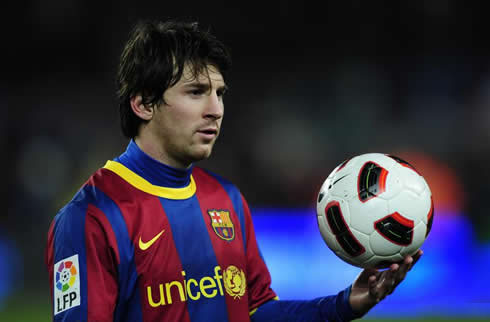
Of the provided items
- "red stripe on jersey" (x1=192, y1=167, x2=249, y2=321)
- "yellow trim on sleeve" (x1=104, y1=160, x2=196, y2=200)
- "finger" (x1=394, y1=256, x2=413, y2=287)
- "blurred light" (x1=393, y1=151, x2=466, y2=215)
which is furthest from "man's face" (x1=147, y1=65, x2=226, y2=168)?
"blurred light" (x1=393, y1=151, x2=466, y2=215)

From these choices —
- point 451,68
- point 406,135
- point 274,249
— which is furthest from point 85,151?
point 451,68

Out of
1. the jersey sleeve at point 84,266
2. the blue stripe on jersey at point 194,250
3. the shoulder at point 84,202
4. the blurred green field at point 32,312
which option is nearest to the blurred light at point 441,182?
the blurred green field at point 32,312

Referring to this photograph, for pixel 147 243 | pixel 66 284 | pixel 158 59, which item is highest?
pixel 158 59

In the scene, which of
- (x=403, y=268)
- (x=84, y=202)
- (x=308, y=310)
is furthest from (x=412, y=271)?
(x=84, y=202)

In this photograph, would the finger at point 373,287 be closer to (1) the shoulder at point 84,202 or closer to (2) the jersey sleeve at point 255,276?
(2) the jersey sleeve at point 255,276

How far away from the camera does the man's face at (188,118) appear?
2.40m

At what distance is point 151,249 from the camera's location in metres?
2.28

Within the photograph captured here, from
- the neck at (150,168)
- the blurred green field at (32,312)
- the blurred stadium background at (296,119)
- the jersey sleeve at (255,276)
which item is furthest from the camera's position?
the blurred stadium background at (296,119)

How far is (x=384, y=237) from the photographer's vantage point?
91.2 inches

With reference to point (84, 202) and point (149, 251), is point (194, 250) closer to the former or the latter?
point (149, 251)

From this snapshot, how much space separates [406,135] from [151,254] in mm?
9349

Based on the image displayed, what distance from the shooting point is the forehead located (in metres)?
2.40

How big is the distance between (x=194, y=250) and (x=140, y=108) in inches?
23.2

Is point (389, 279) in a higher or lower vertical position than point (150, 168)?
lower
